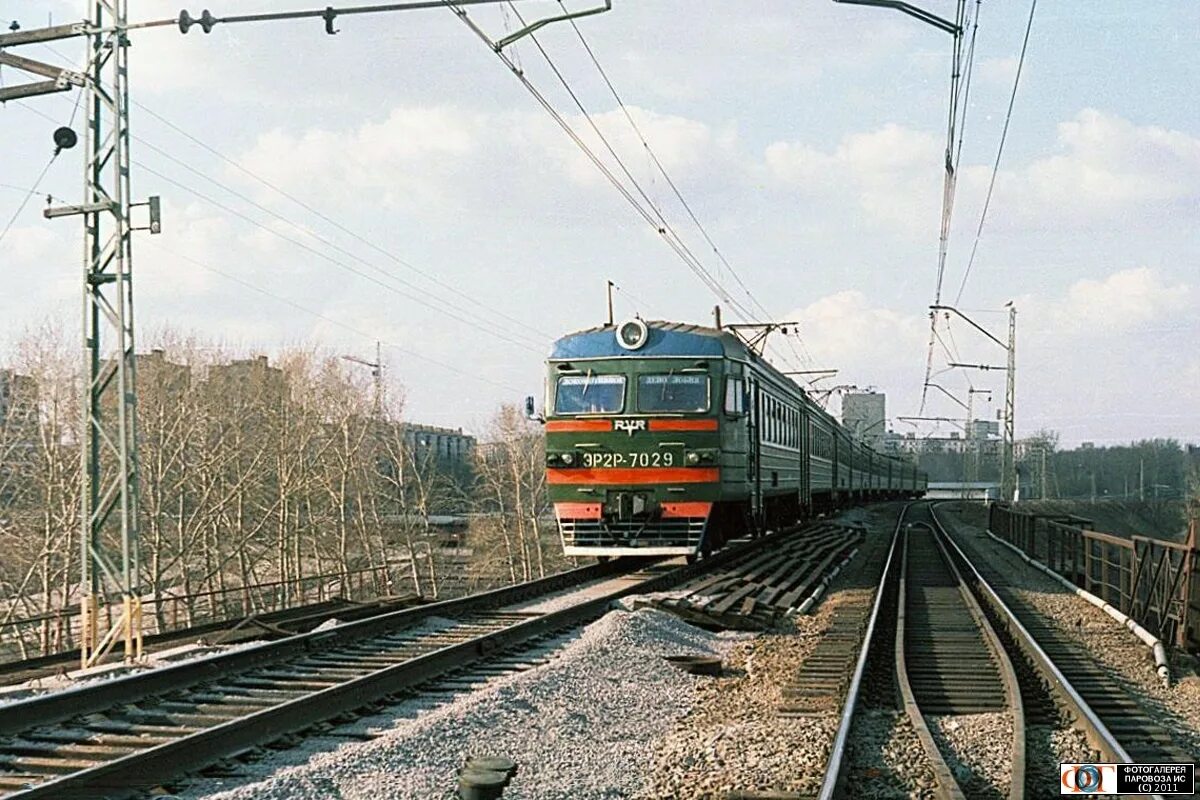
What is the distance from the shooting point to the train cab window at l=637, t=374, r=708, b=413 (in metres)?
17.5

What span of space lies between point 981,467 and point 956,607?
309 ft

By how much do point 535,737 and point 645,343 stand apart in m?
11.0

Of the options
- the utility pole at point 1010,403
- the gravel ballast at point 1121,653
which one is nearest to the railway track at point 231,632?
the gravel ballast at point 1121,653

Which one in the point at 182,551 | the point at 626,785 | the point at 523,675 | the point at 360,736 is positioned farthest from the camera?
the point at 182,551

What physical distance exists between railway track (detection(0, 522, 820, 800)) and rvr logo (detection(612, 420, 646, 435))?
5437 mm

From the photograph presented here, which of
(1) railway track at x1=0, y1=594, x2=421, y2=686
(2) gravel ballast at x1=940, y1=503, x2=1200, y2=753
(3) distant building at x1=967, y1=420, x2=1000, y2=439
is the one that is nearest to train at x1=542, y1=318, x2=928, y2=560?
(1) railway track at x1=0, y1=594, x2=421, y2=686

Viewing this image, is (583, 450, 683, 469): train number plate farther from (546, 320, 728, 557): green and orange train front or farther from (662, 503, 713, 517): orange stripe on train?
(662, 503, 713, 517): orange stripe on train

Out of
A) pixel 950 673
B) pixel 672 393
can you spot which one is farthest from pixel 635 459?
pixel 950 673

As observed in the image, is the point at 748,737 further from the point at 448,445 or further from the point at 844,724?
the point at 448,445

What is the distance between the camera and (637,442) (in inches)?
688

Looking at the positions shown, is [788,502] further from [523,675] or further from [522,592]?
[523,675]

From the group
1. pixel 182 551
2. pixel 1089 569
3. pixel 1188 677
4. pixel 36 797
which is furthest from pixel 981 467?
pixel 36 797

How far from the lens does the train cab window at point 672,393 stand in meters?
17.5

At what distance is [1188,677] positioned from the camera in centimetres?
1055
